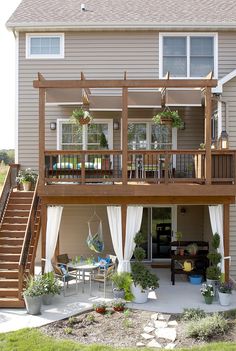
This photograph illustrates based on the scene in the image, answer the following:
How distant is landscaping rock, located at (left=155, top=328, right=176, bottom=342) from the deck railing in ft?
12.6

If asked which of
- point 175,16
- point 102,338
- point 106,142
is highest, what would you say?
point 175,16

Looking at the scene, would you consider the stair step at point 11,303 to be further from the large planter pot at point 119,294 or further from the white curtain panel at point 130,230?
the white curtain panel at point 130,230

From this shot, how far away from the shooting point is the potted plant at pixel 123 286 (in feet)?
35.4

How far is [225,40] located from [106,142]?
5.56 meters

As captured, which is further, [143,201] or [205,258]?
[205,258]

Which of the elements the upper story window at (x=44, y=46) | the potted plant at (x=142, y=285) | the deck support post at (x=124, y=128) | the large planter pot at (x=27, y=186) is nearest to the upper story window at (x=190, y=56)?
the upper story window at (x=44, y=46)

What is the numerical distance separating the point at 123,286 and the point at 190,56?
848 centimetres

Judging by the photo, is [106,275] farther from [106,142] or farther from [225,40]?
[225,40]

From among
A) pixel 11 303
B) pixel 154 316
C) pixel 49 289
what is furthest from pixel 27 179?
pixel 154 316

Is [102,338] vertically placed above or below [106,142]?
below

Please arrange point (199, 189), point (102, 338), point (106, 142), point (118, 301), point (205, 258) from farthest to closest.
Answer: point (106, 142), point (205, 258), point (199, 189), point (118, 301), point (102, 338)

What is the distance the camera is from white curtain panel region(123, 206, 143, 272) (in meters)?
11.4

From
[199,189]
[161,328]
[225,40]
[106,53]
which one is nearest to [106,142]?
[106,53]

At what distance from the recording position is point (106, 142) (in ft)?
47.7
